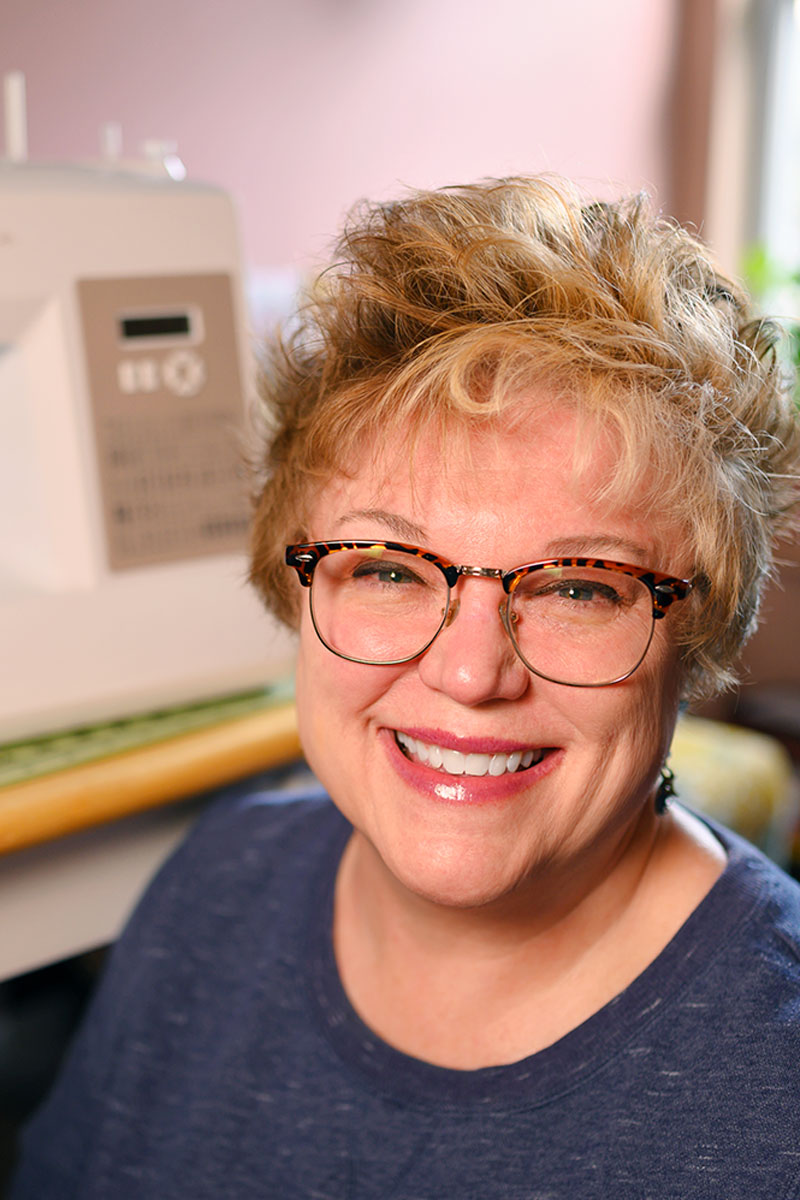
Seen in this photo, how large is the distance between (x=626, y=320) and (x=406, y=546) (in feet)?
0.67

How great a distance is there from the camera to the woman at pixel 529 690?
0.75 meters

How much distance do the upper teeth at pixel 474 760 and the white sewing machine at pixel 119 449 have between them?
48 cm

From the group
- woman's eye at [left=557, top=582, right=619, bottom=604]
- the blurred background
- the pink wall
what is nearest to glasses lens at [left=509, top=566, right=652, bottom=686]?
Result: woman's eye at [left=557, top=582, right=619, bottom=604]

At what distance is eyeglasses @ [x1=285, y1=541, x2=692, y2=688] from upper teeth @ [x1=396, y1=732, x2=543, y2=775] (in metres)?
0.07

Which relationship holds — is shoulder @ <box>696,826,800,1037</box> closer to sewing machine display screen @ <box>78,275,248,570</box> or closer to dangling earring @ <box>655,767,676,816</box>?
dangling earring @ <box>655,767,676,816</box>

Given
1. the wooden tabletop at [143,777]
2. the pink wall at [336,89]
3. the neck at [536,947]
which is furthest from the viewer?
the pink wall at [336,89]

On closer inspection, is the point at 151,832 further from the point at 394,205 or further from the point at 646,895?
the point at 394,205

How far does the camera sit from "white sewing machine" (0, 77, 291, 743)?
3.72ft

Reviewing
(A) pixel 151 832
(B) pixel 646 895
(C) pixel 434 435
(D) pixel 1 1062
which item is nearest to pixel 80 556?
(A) pixel 151 832

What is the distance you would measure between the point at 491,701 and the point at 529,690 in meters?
0.03

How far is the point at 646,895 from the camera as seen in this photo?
876 millimetres

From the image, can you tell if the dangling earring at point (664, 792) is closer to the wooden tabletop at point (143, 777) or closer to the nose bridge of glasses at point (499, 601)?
the nose bridge of glasses at point (499, 601)

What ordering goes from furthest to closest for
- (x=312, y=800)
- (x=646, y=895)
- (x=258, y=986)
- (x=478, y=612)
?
(x=312, y=800)
(x=258, y=986)
(x=646, y=895)
(x=478, y=612)

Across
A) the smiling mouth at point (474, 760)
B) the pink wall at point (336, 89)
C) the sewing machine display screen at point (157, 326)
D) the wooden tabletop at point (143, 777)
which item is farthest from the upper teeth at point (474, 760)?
the pink wall at point (336, 89)
